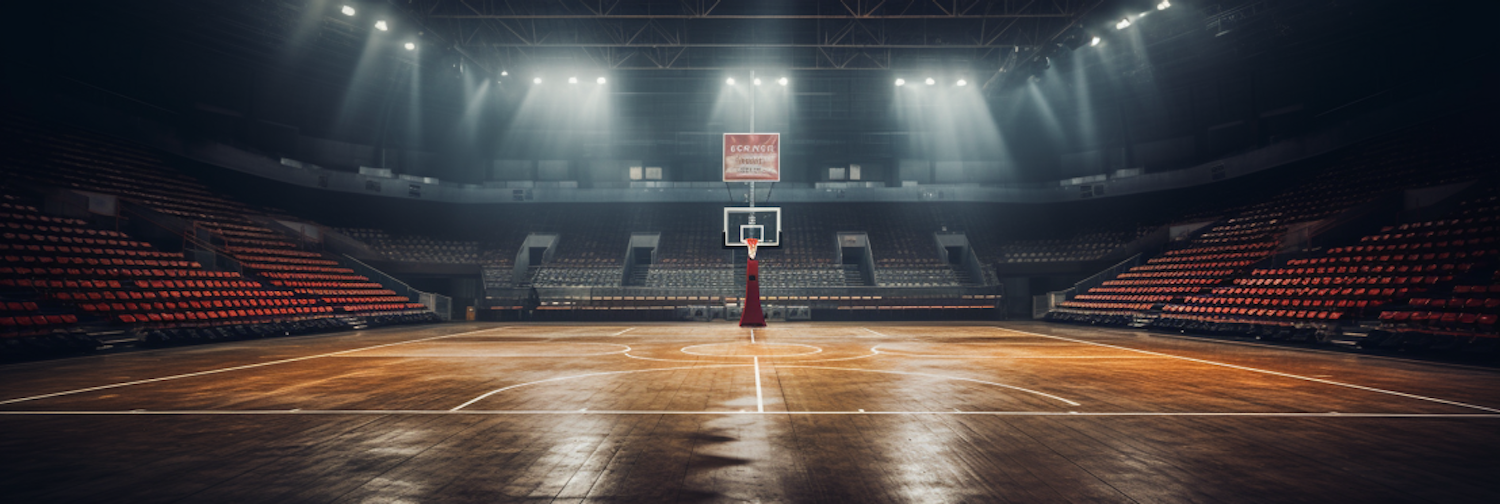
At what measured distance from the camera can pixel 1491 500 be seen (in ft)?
11.2

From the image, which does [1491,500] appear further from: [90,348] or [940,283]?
[940,283]

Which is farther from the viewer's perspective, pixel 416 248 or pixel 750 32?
pixel 416 248

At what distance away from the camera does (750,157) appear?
19406 millimetres

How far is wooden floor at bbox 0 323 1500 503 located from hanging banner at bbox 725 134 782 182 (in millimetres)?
10298

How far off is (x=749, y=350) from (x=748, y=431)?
22.4 feet

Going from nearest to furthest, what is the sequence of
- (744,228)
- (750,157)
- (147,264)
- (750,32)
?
1. (147,264)
2. (750,157)
3. (744,228)
4. (750,32)

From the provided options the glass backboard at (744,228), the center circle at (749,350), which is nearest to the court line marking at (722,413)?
the center circle at (749,350)

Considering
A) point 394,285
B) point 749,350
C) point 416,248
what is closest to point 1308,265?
point 749,350

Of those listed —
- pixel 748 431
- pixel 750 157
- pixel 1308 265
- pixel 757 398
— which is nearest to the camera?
pixel 748 431

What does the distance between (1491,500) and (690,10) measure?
61.4 ft

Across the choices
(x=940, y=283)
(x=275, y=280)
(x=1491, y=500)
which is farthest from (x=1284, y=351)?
(x=275, y=280)

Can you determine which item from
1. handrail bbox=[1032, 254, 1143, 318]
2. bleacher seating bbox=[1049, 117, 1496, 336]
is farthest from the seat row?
handrail bbox=[1032, 254, 1143, 318]

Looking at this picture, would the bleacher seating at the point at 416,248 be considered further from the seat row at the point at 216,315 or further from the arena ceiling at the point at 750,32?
the arena ceiling at the point at 750,32

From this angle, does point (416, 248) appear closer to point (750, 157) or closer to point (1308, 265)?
point (750, 157)
